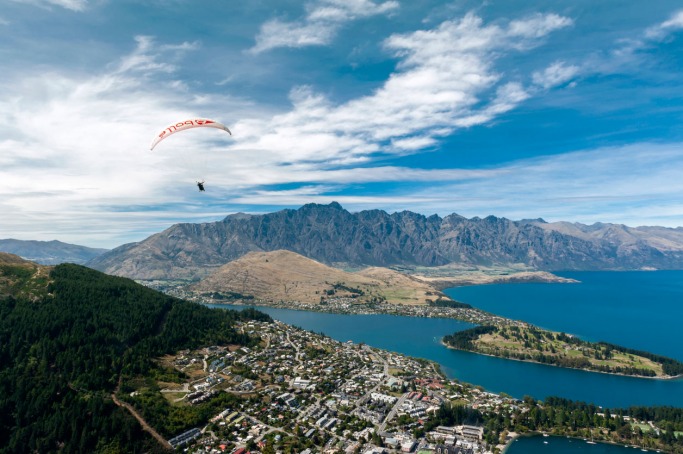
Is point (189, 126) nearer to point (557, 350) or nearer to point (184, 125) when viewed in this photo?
→ point (184, 125)

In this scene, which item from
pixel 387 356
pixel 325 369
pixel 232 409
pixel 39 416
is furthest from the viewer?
pixel 387 356

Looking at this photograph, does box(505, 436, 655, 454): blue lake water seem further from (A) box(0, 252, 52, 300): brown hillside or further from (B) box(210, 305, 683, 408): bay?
(A) box(0, 252, 52, 300): brown hillside

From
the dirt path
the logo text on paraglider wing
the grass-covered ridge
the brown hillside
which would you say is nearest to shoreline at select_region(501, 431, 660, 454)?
the grass-covered ridge

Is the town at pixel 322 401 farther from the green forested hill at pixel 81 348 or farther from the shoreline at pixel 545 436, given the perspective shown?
the green forested hill at pixel 81 348

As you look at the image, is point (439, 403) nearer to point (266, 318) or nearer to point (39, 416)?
point (39, 416)

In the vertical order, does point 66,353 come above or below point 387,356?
above

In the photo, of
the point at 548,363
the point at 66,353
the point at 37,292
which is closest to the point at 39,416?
the point at 66,353

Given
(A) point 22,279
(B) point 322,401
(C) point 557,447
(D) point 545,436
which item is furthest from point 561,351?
(A) point 22,279
